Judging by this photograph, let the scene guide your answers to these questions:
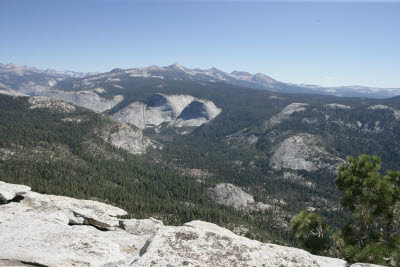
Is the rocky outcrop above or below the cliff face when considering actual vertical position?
below

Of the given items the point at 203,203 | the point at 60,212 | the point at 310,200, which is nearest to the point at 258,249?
the point at 60,212

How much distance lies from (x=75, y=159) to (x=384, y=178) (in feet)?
601

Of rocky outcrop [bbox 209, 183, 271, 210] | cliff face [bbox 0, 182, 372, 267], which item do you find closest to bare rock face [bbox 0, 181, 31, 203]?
cliff face [bbox 0, 182, 372, 267]

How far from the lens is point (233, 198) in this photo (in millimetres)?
170125

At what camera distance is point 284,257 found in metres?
11.5

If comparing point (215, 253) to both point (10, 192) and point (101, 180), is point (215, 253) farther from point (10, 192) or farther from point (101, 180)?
point (101, 180)

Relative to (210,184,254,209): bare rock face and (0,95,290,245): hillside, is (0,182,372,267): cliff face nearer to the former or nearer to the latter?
(0,95,290,245): hillside

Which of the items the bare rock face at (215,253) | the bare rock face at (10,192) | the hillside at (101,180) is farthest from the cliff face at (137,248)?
the hillside at (101,180)

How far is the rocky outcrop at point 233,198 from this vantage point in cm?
16662

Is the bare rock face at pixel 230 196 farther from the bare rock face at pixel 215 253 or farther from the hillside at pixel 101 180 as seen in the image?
the bare rock face at pixel 215 253

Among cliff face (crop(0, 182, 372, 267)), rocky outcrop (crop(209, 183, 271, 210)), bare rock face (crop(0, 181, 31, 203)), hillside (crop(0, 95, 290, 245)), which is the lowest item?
rocky outcrop (crop(209, 183, 271, 210))

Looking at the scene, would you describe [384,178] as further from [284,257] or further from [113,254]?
[113,254]

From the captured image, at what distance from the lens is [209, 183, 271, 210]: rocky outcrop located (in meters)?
167

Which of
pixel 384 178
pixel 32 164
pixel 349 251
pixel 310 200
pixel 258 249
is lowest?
pixel 310 200
